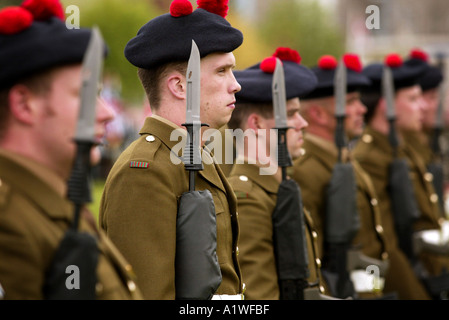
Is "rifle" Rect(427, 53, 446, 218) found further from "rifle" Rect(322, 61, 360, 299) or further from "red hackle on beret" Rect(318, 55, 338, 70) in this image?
"rifle" Rect(322, 61, 360, 299)

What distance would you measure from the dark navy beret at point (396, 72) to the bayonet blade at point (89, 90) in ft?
18.4

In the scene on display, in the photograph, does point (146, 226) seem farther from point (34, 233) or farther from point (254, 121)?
point (254, 121)

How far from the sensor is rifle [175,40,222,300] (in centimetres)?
322

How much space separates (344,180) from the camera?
18.7ft

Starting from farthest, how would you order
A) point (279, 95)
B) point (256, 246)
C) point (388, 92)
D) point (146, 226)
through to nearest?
point (388, 92) < point (256, 246) < point (279, 95) < point (146, 226)

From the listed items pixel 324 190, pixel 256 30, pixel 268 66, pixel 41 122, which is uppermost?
pixel 256 30

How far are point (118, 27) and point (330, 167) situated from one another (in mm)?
41583

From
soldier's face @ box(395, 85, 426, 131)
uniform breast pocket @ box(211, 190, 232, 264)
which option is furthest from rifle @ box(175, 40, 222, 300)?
soldier's face @ box(395, 85, 426, 131)

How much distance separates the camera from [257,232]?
4.30 metres

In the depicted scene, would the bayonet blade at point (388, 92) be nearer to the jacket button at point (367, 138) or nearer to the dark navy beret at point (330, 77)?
the jacket button at point (367, 138)

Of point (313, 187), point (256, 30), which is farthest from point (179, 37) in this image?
point (256, 30)

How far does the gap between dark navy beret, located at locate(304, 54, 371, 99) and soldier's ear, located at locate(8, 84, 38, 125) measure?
4.09 metres

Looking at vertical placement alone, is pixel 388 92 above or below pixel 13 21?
above
